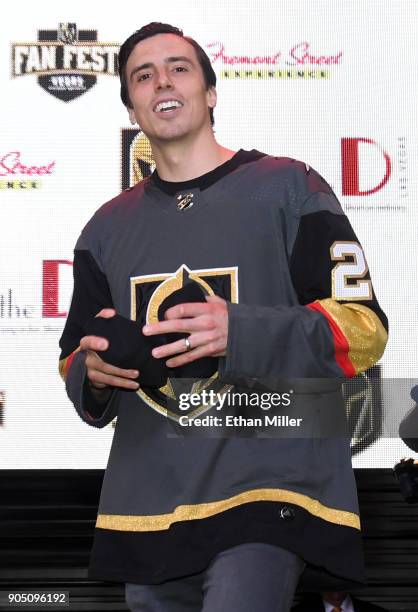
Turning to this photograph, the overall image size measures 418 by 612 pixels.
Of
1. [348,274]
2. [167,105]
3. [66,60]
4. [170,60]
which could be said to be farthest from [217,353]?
[66,60]

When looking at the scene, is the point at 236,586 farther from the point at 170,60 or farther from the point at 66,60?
the point at 66,60

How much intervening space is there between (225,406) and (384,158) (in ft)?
4.02

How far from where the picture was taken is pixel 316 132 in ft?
8.48

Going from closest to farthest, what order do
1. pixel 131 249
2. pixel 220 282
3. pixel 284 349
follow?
pixel 284 349, pixel 220 282, pixel 131 249

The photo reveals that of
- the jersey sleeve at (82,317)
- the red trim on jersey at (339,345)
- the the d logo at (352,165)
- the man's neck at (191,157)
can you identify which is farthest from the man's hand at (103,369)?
the the d logo at (352,165)

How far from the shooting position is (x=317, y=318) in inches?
56.4

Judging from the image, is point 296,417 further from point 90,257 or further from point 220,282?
point 90,257

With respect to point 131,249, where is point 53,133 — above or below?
above

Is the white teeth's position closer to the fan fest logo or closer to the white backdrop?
the white backdrop

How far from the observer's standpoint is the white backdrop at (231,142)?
2555 millimetres

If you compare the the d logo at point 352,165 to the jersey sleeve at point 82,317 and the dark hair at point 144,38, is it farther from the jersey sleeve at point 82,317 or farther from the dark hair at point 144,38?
the jersey sleeve at point 82,317

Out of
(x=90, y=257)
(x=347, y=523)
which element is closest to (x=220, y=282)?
(x=90, y=257)

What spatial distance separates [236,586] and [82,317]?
588 millimetres

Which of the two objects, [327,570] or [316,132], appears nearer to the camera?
[327,570]
